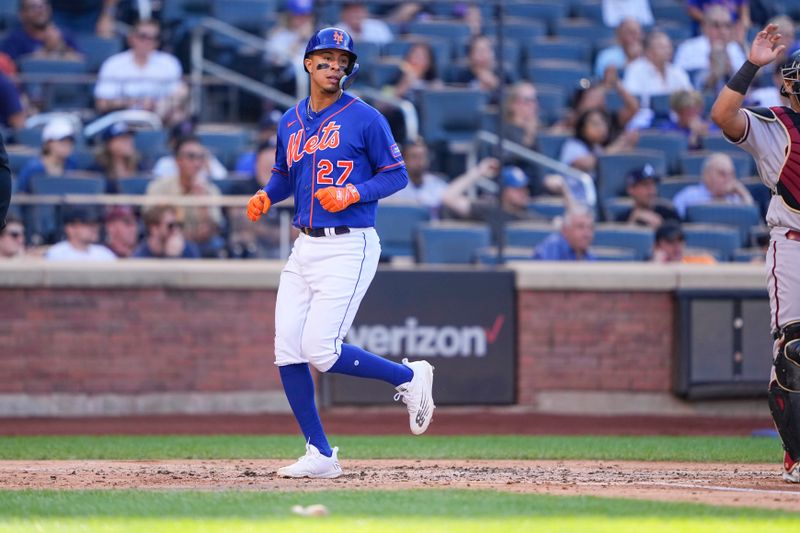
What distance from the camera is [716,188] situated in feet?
38.7

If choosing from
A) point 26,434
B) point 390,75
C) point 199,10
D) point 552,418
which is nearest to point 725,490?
point 552,418

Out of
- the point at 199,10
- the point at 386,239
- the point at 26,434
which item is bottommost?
the point at 26,434

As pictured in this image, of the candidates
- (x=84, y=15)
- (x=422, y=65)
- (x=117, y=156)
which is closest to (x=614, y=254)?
(x=422, y=65)

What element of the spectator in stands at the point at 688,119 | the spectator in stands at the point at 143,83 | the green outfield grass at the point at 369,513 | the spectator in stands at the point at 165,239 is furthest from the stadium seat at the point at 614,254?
the green outfield grass at the point at 369,513

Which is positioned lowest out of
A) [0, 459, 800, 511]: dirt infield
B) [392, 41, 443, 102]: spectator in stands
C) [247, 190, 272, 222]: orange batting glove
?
[0, 459, 800, 511]: dirt infield

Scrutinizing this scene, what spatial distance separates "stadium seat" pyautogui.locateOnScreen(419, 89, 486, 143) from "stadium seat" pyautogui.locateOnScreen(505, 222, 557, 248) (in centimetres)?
143

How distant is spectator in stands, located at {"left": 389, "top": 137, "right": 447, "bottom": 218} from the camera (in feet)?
38.4

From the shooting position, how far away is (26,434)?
945 centimetres

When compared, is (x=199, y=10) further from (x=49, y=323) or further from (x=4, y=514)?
(x=4, y=514)

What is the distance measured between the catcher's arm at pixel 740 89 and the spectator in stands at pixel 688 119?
699cm

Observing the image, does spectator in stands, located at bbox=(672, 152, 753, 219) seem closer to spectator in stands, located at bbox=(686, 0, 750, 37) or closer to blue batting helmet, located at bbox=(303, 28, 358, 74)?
spectator in stands, located at bbox=(686, 0, 750, 37)

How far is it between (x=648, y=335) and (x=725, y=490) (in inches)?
197

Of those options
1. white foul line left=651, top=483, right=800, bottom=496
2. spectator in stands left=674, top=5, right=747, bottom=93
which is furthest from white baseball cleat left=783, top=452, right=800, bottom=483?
spectator in stands left=674, top=5, right=747, bottom=93

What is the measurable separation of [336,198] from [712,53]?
8.70 m
